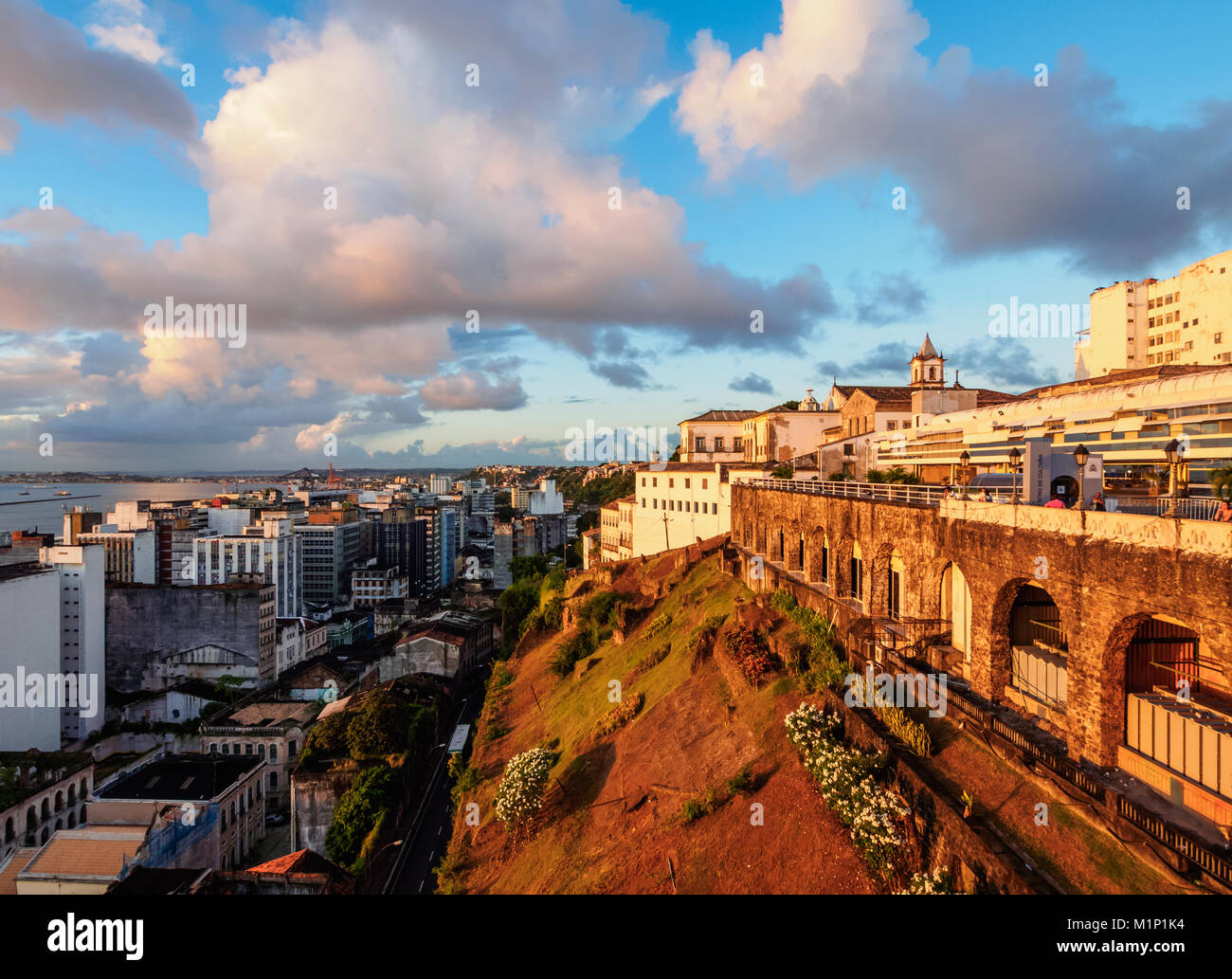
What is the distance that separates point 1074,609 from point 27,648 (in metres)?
60.2

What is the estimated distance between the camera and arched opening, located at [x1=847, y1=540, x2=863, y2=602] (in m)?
23.8

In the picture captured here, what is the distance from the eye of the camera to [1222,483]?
13898mm

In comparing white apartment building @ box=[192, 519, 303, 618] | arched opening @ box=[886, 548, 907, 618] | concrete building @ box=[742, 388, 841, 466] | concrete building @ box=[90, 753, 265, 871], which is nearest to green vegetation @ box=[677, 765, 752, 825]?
arched opening @ box=[886, 548, 907, 618]

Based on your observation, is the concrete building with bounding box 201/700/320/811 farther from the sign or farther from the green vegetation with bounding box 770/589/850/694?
the green vegetation with bounding box 770/589/850/694

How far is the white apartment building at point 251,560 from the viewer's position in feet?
270

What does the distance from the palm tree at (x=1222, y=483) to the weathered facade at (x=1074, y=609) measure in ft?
11.9

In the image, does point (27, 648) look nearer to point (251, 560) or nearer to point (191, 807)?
point (191, 807)

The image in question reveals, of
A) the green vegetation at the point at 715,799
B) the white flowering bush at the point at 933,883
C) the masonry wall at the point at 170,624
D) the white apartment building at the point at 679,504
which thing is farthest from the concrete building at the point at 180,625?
the white flowering bush at the point at 933,883

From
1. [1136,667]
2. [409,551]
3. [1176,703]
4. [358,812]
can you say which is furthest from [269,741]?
[409,551]

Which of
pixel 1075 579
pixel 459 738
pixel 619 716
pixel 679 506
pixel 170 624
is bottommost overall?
pixel 459 738

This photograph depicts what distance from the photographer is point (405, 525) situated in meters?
101
